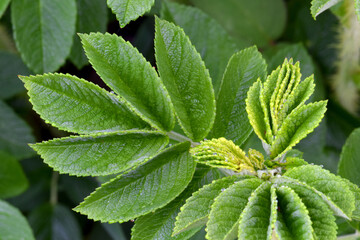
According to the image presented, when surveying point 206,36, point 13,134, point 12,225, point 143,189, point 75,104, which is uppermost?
point 206,36

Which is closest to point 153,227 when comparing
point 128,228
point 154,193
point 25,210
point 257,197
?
point 154,193

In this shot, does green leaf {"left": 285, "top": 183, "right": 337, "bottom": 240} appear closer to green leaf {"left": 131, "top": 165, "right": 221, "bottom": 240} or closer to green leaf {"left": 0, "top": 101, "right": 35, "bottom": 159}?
green leaf {"left": 131, "top": 165, "right": 221, "bottom": 240}

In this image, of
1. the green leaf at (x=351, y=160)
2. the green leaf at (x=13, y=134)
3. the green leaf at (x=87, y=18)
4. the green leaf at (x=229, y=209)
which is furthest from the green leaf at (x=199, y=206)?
the green leaf at (x=13, y=134)

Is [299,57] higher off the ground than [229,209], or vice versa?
[299,57]

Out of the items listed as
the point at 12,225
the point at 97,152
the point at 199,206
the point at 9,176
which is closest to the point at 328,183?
the point at 199,206

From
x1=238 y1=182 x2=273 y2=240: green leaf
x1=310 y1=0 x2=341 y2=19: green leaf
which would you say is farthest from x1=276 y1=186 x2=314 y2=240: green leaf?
x1=310 y1=0 x2=341 y2=19: green leaf

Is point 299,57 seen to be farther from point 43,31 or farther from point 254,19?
point 43,31
